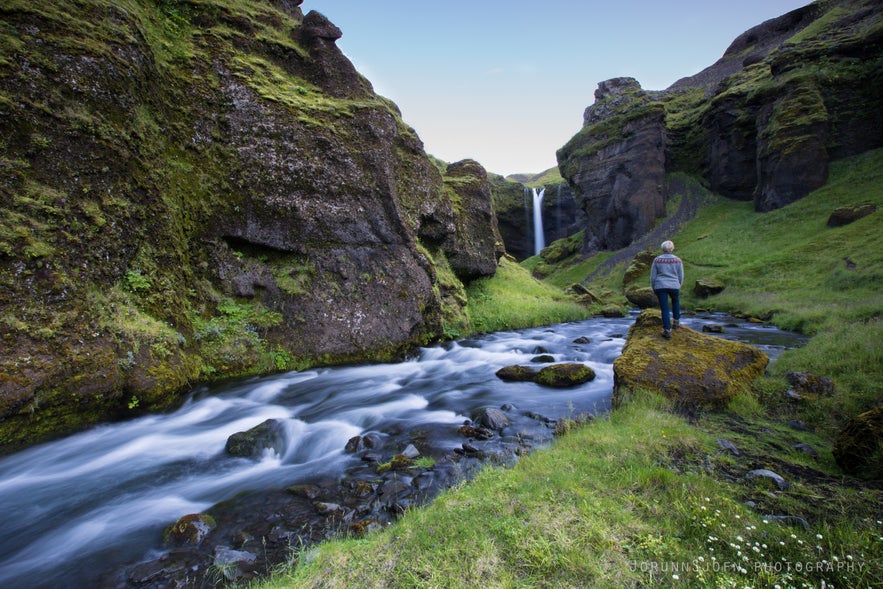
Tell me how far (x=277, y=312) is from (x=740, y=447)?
11.7 meters

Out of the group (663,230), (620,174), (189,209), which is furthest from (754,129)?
(189,209)

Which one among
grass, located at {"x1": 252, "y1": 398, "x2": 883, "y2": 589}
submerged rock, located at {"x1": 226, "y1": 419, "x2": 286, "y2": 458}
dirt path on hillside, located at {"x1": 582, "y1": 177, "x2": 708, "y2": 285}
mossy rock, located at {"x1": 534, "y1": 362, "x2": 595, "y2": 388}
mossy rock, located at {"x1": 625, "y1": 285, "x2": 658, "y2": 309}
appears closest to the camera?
grass, located at {"x1": 252, "y1": 398, "x2": 883, "y2": 589}

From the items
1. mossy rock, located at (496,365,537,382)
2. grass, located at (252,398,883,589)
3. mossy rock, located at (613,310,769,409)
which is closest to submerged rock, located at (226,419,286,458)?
grass, located at (252,398,883,589)

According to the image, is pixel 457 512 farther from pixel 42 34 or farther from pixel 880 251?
pixel 880 251

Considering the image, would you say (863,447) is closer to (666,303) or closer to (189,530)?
(666,303)

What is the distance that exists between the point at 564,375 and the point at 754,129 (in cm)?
5816

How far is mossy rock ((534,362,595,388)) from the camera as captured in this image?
1064cm

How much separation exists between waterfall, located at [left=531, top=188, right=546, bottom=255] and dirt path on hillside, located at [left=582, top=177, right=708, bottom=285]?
25727 millimetres

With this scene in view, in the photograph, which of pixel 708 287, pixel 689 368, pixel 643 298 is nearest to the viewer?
pixel 689 368

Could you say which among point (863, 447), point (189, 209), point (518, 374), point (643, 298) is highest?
point (189, 209)

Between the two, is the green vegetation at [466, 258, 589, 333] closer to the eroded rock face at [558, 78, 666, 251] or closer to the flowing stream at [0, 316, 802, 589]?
the flowing stream at [0, 316, 802, 589]

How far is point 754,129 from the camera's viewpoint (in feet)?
161

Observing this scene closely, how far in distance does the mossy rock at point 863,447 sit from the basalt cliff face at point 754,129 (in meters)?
50.6

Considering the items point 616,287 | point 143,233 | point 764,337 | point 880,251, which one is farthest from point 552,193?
point 143,233
